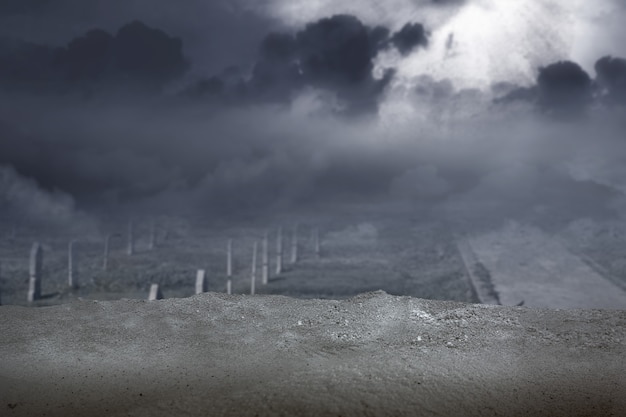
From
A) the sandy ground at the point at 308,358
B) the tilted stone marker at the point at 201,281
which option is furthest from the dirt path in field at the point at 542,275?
the sandy ground at the point at 308,358

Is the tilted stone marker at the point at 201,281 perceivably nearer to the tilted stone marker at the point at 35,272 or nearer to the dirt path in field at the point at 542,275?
the tilted stone marker at the point at 35,272

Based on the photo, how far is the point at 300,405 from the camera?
759 cm

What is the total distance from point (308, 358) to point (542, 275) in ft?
88.9

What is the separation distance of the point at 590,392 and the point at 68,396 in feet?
27.7

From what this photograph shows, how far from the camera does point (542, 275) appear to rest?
32625 millimetres

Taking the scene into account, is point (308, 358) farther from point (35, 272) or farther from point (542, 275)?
point (542, 275)

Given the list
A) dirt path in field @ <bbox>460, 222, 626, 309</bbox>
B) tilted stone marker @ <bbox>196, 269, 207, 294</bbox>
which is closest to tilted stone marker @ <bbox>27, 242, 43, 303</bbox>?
tilted stone marker @ <bbox>196, 269, 207, 294</bbox>

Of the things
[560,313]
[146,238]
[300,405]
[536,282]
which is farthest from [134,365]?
[146,238]

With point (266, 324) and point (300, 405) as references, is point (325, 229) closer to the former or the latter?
point (266, 324)

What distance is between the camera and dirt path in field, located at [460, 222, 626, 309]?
2650 centimetres

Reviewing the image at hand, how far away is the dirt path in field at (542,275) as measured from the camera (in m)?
26.5

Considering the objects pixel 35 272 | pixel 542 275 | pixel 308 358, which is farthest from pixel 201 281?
pixel 542 275

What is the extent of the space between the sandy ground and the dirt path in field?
15628 millimetres

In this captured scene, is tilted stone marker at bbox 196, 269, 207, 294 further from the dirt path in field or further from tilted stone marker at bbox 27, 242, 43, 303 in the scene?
the dirt path in field
